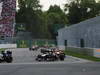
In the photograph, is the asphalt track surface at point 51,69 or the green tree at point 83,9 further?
the green tree at point 83,9

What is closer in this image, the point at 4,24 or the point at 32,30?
the point at 4,24

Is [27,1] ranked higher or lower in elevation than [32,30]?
higher

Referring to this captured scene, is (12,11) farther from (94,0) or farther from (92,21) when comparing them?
(94,0)

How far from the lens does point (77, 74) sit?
55.8 ft

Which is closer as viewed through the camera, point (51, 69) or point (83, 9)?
point (51, 69)

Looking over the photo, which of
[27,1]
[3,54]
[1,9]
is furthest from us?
[27,1]

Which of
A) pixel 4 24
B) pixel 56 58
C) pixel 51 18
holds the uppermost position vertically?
pixel 51 18

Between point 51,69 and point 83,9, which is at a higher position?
point 83,9

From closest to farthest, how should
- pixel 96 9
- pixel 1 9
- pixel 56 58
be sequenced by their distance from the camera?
pixel 1 9
pixel 56 58
pixel 96 9

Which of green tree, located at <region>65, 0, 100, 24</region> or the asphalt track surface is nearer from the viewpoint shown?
the asphalt track surface

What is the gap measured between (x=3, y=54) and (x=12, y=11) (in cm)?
476

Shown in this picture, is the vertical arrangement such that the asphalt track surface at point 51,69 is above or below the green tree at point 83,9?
below

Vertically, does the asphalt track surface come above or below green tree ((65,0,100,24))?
below

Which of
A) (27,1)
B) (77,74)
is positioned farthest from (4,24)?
(27,1)
